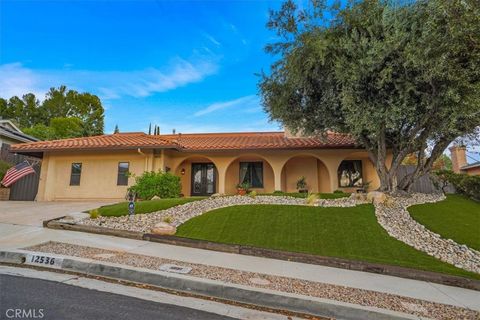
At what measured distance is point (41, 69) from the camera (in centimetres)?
1744

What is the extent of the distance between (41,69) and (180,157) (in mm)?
10558

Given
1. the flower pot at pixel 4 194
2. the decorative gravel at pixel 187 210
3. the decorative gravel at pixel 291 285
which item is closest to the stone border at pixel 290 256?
the decorative gravel at pixel 187 210

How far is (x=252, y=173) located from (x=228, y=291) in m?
12.9

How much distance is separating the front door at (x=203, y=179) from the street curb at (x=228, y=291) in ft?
39.1

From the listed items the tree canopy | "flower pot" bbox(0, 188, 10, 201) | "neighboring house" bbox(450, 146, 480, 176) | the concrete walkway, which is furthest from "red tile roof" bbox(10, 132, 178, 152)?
the tree canopy

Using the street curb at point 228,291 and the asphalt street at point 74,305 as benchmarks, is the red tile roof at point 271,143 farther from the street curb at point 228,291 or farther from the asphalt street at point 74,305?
the asphalt street at point 74,305

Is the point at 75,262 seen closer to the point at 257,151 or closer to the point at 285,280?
the point at 285,280

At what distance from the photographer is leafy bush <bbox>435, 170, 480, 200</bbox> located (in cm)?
1285

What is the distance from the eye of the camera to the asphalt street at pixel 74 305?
3.32 m

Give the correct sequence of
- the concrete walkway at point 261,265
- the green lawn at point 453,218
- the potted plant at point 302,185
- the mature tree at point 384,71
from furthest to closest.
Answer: the potted plant at point 302,185, the mature tree at point 384,71, the green lawn at point 453,218, the concrete walkway at point 261,265

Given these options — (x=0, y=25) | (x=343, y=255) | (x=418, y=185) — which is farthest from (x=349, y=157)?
(x=0, y=25)

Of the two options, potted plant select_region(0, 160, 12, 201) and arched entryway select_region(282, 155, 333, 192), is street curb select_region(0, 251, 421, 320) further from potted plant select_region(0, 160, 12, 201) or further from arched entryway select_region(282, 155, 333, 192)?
potted plant select_region(0, 160, 12, 201)

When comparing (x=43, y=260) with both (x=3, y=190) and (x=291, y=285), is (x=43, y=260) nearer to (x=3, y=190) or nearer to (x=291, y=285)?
(x=291, y=285)

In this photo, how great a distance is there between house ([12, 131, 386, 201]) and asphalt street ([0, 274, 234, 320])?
34.5 feet
